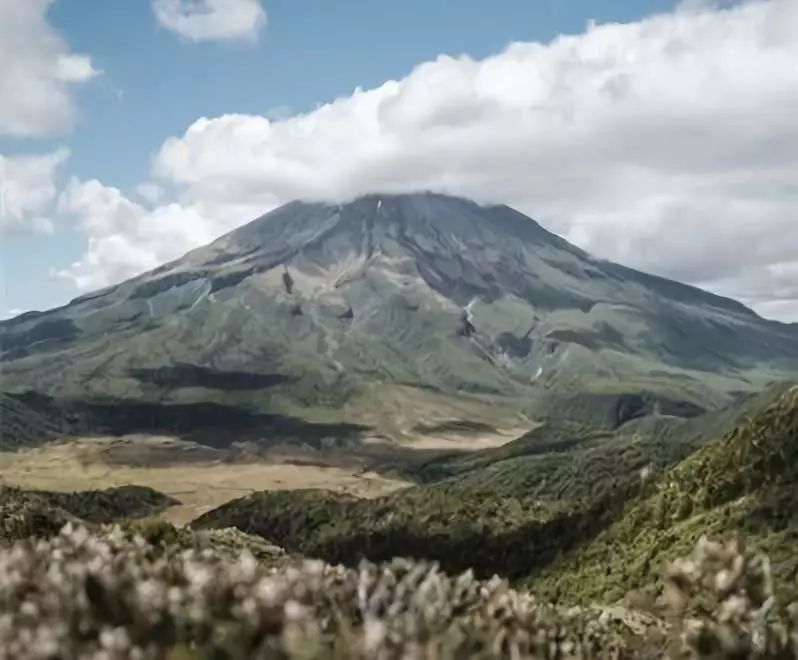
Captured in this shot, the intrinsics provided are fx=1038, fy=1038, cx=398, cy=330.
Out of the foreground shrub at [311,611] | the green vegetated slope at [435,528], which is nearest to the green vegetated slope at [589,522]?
the green vegetated slope at [435,528]

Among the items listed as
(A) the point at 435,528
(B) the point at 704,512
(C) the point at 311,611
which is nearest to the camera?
(C) the point at 311,611

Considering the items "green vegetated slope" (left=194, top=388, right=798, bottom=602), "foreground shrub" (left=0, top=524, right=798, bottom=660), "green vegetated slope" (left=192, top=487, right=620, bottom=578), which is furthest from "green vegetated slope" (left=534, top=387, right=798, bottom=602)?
"foreground shrub" (left=0, top=524, right=798, bottom=660)

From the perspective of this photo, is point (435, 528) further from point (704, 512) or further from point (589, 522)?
point (704, 512)

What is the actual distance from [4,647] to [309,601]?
1909mm

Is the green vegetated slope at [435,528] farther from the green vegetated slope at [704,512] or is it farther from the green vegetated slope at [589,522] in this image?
the green vegetated slope at [704,512]

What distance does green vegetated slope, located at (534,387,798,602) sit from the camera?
3898 inches

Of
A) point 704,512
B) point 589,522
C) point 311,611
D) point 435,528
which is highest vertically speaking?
point 311,611

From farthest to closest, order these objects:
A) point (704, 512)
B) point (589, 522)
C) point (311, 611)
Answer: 1. point (589, 522)
2. point (704, 512)
3. point (311, 611)

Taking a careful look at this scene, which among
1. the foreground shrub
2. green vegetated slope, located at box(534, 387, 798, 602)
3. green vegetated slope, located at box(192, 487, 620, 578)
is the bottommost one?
green vegetated slope, located at box(192, 487, 620, 578)

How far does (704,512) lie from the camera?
11788cm

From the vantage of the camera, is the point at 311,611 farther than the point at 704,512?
No

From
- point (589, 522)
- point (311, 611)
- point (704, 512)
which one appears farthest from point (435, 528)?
point (311, 611)

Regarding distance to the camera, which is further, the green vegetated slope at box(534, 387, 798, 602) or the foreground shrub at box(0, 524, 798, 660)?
the green vegetated slope at box(534, 387, 798, 602)

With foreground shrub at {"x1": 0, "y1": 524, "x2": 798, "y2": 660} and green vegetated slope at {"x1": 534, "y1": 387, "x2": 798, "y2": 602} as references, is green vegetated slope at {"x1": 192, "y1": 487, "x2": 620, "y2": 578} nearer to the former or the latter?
green vegetated slope at {"x1": 534, "y1": 387, "x2": 798, "y2": 602}
